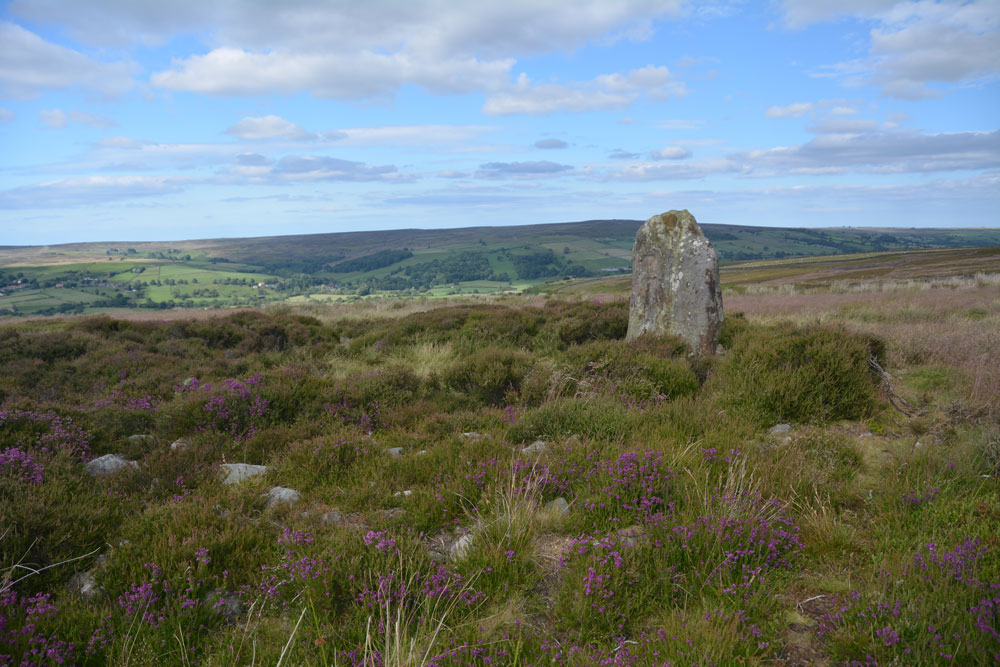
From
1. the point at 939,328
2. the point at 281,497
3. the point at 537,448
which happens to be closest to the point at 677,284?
the point at 939,328

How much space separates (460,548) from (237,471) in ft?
9.25

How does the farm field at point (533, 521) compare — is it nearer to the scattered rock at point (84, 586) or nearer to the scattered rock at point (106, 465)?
the scattered rock at point (84, 586)

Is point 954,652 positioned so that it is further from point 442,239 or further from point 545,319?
point 442,239

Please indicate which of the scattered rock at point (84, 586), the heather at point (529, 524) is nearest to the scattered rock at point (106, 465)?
the heather at point (529, 524)

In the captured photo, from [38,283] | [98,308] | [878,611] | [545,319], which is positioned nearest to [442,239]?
[38,283]

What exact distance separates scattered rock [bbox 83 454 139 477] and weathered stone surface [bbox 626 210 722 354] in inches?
328

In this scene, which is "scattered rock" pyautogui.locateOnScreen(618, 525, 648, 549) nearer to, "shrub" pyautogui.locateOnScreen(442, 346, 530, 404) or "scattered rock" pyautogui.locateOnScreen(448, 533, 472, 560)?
"scattered rock" pyautogui.locateOnScreen(448, 533, 472, 560)

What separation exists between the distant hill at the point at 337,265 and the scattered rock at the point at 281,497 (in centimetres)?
5944

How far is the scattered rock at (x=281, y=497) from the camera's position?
4.34 metres

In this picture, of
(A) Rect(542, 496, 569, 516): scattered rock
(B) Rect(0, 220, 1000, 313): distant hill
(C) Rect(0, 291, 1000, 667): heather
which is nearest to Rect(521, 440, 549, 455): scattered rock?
(C) Rect(0, 291, 1000, 667): heather

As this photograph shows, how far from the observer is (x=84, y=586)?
331 cm

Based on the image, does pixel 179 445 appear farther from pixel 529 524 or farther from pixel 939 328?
pixel 939 328

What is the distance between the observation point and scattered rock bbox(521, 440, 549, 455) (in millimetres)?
5039

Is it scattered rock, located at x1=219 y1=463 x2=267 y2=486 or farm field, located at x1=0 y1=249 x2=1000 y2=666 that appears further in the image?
scattered rock, located at x1=219 y1=463 x2=267 y2=486
